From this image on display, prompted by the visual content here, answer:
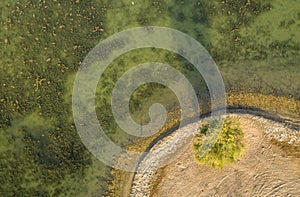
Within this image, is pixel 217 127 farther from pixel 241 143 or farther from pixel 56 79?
pixel 56 79

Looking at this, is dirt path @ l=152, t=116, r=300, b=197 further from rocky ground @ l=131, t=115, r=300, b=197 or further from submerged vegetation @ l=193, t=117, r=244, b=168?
submerged vegetation @ l=193, t=117, r=244, b=168

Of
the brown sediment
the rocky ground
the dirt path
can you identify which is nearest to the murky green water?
the brown sediment

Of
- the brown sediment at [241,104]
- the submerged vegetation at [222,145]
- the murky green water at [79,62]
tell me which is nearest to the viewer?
the submerged vegetation at [222,145]

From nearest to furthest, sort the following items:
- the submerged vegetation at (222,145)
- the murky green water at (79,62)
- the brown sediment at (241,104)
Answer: the submerged vegetation at (222,145), the brown sediment at (241,104), the murky green water at (79,62)

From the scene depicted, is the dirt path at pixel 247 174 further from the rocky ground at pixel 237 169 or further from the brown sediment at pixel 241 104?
the brown sediment at pixel 241 104

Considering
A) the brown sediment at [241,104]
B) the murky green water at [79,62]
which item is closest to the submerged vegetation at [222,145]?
the brown sediment at [241,104]

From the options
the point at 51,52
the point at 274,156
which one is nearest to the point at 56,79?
the point at 51,52

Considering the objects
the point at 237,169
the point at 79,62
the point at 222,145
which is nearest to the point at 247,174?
the point at 237,169
